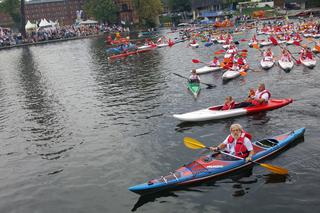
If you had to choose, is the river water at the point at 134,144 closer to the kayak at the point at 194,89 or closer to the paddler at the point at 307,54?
the kayak at the point at 194,89

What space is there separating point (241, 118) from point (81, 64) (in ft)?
122

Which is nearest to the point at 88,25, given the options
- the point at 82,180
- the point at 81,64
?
the point at 81,64

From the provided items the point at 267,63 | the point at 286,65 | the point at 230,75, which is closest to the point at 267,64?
the point at 267,63

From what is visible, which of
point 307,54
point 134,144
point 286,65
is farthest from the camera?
point 307,54

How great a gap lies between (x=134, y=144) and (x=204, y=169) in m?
6.10

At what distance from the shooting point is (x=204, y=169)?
46.6 ft

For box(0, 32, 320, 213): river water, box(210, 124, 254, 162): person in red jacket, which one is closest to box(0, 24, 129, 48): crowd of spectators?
box(0, 32, 320, 213): river water

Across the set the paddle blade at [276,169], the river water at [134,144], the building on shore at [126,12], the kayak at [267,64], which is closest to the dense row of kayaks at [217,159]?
the river water at [134,144]

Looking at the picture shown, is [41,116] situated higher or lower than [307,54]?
lower

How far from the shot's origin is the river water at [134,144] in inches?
533

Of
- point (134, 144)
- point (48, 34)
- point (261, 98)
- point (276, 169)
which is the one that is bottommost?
point (134, 144)

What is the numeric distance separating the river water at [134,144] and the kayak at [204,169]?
1.08ft

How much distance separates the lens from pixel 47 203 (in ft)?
47.0

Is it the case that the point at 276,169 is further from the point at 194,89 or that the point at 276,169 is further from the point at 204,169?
the point at 194,89
